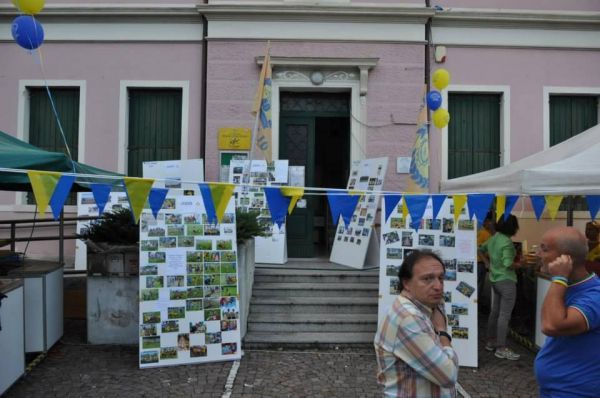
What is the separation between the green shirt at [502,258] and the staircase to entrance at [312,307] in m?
1.62

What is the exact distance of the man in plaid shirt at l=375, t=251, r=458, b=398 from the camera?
191 centimetres

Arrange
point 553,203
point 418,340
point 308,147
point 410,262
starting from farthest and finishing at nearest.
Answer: point 308,147, point 553,203, point 410,262, point 418,340

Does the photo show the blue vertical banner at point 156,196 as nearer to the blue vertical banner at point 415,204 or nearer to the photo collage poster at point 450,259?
the blue vertical banner at point 415,204

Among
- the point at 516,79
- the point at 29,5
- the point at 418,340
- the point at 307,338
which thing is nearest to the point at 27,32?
the point at 29,5

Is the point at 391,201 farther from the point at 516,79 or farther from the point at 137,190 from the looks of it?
the point at 516,79

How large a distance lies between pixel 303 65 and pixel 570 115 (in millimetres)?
5095

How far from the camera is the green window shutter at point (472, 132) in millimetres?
8586

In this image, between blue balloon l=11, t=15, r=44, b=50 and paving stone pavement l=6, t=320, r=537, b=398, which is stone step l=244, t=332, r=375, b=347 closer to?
paving stone pavement l=6, t=320, r=537, b=398

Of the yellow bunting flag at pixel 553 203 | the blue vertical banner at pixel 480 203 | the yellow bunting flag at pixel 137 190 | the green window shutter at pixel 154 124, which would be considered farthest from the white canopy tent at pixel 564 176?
the green window shutter at pixel 154 124

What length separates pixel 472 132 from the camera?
8633 millimetres

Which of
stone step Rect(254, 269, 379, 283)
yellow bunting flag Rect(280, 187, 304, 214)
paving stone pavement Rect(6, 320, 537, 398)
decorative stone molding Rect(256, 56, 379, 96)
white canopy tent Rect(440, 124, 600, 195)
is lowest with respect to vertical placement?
paving stone pavement Rect(6, 320, 537, 398)

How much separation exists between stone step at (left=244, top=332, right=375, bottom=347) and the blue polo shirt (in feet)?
11.5

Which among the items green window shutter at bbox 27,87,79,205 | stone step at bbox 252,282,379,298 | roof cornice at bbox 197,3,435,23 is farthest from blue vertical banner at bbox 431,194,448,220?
green window shutter at bbox 27,87,79,205

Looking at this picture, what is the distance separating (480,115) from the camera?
339 inches
